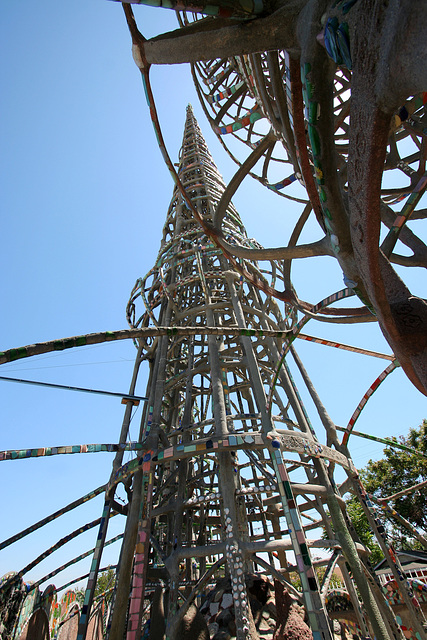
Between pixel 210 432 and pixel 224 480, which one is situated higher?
pixel 210 432

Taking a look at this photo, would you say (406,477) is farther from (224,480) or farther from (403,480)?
(224,480)

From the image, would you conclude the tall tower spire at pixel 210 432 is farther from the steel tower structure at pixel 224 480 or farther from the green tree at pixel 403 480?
the green tree at pixel 403 480

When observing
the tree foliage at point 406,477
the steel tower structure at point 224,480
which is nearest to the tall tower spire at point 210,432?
the steel tower structure at point 224,480

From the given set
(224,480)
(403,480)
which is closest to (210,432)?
(224,480)

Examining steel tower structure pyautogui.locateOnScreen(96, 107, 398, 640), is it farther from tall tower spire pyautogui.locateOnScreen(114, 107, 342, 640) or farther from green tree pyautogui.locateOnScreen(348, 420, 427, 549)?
green tree pyautogui.locateOnScreen(348, 420, 427, 549)

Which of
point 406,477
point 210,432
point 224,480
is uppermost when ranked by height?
point 406,477

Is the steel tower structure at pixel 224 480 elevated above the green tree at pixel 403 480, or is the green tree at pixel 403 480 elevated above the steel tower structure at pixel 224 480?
the green tree at pixel 403 480

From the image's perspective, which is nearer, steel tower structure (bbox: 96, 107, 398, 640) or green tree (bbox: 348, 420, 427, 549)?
steel tower structure (bbox: 96, 107, 398, 640)

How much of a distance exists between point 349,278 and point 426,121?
3.36 meters

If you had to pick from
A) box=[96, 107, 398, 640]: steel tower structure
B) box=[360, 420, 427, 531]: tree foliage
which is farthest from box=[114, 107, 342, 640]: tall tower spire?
box=[360, 420, 427, 531]: tree foliage

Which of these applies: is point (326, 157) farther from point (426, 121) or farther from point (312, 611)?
point (312, 611)

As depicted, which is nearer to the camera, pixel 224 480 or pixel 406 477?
pixel 224 480

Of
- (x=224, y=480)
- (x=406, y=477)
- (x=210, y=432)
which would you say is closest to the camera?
(x=224, y=480)

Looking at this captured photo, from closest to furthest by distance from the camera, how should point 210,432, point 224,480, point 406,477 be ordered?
point 224,480 < point 210,432 < point 406,477
